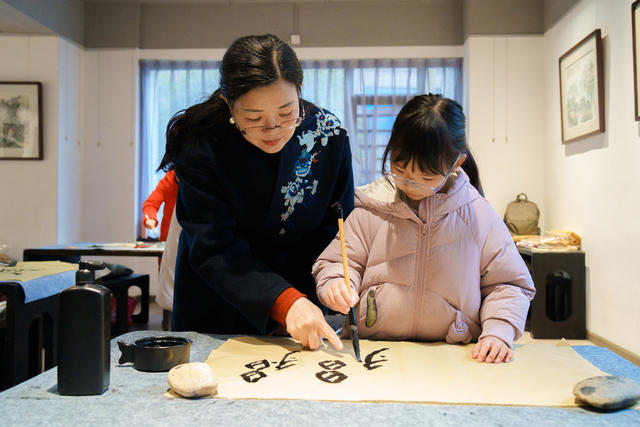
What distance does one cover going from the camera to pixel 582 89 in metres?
3.73

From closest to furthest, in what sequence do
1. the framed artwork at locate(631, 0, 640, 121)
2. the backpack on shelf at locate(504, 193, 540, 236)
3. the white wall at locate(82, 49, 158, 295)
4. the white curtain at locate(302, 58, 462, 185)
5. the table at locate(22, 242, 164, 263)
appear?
1. the framed artwork at locate(631, 0, 640, 121)
2. the table at locate(22, 242, 164, 263)
3. the backpack on shelf at locate(504, 193, 540, 236)
4. the white curtain at locate(302, 58, 462, 185)
5. the white wall at locate(82, 49, 158, 295)

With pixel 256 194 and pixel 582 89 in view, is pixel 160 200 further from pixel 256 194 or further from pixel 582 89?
pixel 582 89

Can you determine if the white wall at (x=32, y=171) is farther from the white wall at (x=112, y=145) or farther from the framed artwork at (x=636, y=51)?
the framed artwork at (x=636, y=51)

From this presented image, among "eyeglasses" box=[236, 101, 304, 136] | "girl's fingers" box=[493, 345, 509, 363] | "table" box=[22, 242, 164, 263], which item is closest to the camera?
"girl's fingers" box=[493, 345, 509, 363]

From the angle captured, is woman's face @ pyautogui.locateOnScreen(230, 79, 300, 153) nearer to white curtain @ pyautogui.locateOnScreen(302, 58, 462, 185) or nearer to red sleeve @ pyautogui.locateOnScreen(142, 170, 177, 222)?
red sleeve @ pyautogui.locateOnScreen(142, 170, 177, 222)

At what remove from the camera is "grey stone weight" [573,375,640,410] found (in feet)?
2.54

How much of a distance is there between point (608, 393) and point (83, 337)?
0.75 metres

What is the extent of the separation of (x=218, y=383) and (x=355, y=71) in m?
4.57

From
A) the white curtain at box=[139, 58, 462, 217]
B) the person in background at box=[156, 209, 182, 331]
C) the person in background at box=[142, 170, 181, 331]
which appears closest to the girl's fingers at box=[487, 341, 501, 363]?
the person in background at box=[142, 170, 181, 331]

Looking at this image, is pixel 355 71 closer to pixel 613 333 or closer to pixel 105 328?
pixel 613 333

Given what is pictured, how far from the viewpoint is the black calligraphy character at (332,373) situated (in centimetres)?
91

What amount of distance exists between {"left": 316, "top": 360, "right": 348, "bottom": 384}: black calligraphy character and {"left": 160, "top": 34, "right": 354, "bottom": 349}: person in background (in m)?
0.06

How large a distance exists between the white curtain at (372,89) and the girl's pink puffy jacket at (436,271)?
12.7 feet

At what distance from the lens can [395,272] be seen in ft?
4.08
